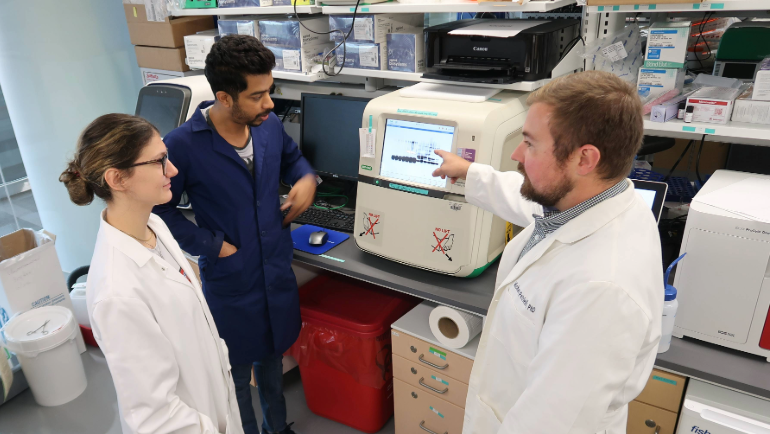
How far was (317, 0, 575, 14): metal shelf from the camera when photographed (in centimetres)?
166

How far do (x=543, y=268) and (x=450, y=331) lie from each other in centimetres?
90

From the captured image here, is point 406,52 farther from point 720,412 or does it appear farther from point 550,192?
point 720,412

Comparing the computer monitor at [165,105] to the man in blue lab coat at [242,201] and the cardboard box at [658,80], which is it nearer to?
the man in blue lab coat at [242,201]

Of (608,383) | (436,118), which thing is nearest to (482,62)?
(436,118)

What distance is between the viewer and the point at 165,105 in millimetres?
2438

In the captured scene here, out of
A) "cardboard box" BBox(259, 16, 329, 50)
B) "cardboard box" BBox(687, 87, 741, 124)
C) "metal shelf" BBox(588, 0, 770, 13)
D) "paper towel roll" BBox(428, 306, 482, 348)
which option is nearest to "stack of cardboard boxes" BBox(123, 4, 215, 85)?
"cardboard box" BBox(259, 16, 329, 50)

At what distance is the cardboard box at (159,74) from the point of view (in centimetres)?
283

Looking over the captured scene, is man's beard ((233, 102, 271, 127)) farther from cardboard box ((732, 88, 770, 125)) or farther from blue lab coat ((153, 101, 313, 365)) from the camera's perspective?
cardboard box ((732, 88, 770, 125))

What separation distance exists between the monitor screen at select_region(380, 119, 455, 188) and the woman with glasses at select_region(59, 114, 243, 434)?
729 millimetres

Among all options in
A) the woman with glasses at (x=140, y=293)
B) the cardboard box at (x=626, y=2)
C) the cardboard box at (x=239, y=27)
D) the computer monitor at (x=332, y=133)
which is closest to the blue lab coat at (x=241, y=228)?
the woman with glasses at (x=140, y=293)

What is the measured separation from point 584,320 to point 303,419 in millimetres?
1799

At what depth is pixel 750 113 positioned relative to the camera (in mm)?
1506

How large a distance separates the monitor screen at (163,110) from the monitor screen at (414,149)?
110 centimetres

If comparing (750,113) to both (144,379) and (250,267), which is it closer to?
(250,267)
